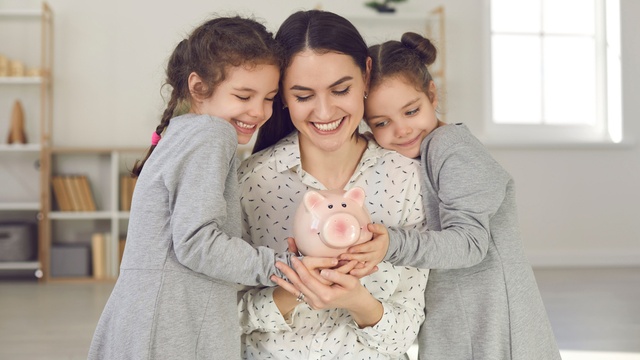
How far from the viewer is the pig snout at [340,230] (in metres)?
1.41

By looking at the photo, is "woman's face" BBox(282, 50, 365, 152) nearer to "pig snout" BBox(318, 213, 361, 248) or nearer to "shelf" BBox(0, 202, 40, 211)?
"pig snout" BBox(318, 213, 361, 248)

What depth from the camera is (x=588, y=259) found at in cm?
638

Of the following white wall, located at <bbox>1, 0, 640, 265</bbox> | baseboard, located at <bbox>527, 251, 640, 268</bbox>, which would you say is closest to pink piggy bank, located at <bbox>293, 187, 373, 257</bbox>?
white wall, located at <bbox>1, 0, 640, 265</bbox>

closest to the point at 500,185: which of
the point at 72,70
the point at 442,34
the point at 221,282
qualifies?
the point at 221,282

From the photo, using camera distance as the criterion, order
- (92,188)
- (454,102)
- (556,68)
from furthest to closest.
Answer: (556,68)
(454,102)
(92,188)

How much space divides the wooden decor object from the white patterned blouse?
4.47 m

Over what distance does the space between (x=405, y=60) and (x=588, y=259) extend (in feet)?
16.4

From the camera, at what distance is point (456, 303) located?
67.4 inches

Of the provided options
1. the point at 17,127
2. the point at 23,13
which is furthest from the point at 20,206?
the point at 23,13

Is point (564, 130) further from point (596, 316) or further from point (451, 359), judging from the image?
point (451, 359)

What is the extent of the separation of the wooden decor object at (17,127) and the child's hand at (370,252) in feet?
16.1

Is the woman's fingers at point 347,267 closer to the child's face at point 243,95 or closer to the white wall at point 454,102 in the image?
the child's face at point 243,95

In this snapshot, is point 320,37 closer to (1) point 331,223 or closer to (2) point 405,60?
(2) point 405,60

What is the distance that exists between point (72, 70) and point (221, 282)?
16.1ft
